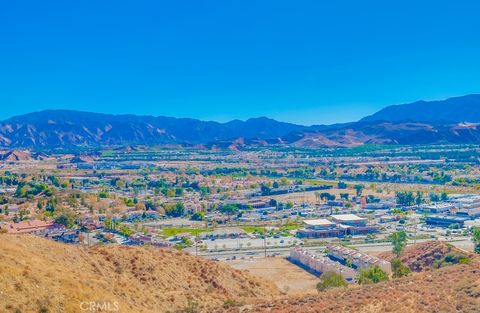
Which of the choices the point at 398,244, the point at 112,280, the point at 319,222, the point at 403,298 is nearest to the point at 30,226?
the point at 319,222

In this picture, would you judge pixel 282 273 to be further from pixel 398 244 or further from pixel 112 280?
pixel 112 280

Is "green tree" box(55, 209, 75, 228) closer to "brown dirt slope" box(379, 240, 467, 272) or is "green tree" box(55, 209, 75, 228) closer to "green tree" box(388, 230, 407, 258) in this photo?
"brown dirt slope" box(379, 240, 467, 272)

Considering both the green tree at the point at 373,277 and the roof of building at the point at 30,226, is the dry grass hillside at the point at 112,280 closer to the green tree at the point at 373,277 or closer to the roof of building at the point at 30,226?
the green tree at the point at 373,277

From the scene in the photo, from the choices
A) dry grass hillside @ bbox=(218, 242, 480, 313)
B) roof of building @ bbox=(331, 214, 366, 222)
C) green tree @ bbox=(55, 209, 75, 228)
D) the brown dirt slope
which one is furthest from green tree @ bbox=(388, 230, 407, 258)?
green tree @ bbox=(55, 209, 75, 228)

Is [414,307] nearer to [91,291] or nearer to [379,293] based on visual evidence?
[379,293]

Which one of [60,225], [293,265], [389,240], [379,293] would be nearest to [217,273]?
[379,293]
